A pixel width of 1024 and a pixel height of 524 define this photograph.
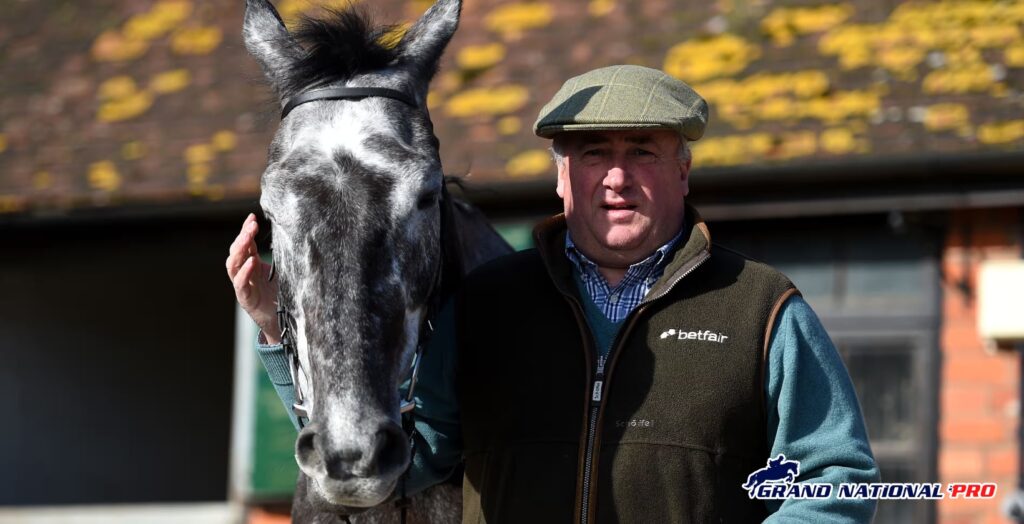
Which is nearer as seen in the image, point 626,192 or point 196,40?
point 626,192

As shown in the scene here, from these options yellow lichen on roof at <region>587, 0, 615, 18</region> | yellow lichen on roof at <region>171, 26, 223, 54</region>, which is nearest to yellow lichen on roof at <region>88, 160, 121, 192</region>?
yellow lichen on roof at <region>171, 26, 223, 54</region>

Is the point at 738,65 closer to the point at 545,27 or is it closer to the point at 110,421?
the point at 545,27

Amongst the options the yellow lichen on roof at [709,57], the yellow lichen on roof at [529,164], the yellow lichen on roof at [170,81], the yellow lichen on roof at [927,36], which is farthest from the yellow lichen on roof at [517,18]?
the yellow lichen on roof at [170,81]

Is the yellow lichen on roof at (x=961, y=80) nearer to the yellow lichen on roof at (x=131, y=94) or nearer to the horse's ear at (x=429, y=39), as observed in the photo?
the horse's ear at (x=429, y=39)

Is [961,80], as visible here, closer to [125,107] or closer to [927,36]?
[927,36]

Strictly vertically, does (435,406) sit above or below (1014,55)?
below

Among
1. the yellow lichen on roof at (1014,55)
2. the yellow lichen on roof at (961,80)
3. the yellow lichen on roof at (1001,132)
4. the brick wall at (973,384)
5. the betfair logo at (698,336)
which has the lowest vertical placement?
the brick wall at (973,384)

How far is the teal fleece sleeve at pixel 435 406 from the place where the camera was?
3238 mm

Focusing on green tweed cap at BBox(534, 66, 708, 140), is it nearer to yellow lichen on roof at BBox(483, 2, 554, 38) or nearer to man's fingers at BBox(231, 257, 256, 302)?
man's fingers at BBox(231, 257, 256, 302)

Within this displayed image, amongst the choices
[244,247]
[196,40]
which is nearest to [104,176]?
[196,40]

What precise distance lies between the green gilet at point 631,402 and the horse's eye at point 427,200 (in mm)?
354

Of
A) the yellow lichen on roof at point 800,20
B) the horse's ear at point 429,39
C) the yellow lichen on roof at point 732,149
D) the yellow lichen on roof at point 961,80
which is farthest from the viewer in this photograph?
the yellow lichen on roof at point 800,20

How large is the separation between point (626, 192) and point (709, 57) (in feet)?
16.7

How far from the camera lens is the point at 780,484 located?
2934mm
